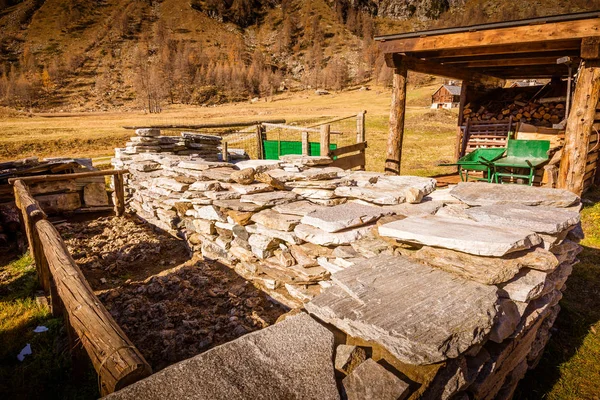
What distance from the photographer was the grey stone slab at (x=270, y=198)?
13.8 feet

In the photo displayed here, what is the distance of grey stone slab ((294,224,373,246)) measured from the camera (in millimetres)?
3230

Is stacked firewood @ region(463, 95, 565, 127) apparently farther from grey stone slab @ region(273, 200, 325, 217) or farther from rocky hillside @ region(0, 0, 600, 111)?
rocky hillside @ region(0, 0, 600, 111)

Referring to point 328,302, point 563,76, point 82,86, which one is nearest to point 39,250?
point 328,302

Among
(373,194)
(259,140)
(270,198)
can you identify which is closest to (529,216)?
(373,194)

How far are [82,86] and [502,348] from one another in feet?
320

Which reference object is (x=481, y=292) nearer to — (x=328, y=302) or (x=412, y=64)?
(x=328, y=302)

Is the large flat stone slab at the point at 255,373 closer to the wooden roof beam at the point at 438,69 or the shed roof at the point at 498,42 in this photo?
the shed roof at the point at 498,42

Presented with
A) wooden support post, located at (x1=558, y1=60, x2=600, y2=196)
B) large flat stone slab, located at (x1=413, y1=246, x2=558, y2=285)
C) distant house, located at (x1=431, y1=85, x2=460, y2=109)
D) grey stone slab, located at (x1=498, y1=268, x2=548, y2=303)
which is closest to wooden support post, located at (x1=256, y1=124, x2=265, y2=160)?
wooden support post, located at (x1=558, y1=60, x2=600, y2=196)

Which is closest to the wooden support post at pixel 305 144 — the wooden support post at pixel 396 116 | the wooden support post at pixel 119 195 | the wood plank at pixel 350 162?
the wood plank at pixel 350 162

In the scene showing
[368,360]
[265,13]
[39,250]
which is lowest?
[39,250]

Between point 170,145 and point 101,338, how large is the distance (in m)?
7.39

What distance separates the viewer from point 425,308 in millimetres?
2047

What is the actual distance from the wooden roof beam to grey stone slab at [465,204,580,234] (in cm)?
516

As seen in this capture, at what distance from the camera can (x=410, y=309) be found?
203 centimetres
